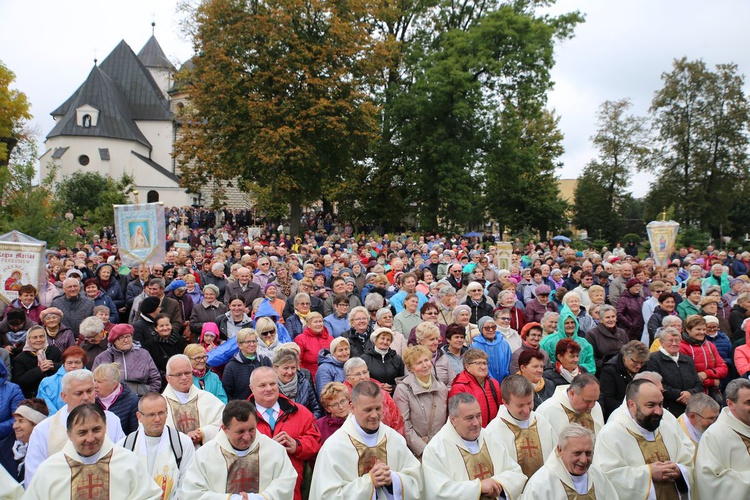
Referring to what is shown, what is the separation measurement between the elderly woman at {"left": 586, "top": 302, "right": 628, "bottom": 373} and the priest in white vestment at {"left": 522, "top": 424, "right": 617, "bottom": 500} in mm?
3303

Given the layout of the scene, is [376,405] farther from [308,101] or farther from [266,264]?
[308,101]

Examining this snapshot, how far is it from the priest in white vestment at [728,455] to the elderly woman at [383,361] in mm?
2615

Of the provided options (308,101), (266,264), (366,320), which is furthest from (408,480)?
(308,101)

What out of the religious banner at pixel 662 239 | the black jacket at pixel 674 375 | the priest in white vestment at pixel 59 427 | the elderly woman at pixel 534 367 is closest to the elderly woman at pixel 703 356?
the black jacket at pixel 674 375

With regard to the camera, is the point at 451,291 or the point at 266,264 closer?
the point at 451,291

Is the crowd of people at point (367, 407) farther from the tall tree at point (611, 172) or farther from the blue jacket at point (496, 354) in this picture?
the tall tree at point (611, 172)

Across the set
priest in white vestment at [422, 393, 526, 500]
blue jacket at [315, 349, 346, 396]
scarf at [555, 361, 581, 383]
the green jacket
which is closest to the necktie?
blue jacket at [315, 349, 346, 396]

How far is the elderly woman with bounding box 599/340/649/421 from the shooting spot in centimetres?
588

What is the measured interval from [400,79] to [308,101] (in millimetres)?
7463

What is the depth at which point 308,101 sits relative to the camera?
1089 inches

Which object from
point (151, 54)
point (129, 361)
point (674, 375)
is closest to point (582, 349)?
point (674, 375)

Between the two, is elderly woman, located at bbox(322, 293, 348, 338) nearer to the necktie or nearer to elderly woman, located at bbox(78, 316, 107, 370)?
elderly woman, located at bbox(78, 316, 107, 370)

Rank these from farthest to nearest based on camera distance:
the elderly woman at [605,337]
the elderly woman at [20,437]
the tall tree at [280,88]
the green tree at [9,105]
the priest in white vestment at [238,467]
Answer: the green tree at [9,105], the tall tree at [280,88], the elderly woman at [605,337], the elderly woman at [20,437], the priest in white vestment at [238,467]

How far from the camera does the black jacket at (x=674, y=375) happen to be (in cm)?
619
